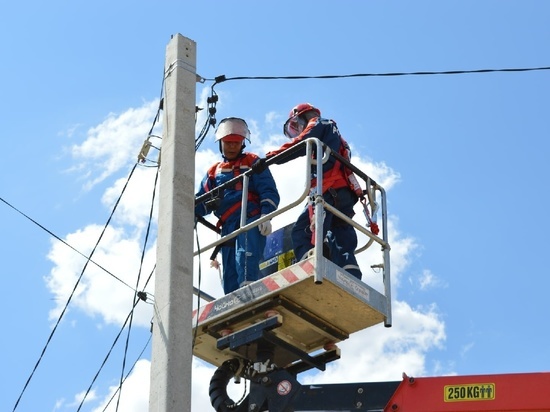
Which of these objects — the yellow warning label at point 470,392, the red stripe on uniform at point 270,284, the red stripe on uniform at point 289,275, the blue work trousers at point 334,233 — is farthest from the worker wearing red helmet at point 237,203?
the yellow warning label at point 470,392

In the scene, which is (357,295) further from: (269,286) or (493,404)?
(493,404)

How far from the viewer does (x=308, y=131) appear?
469 inches

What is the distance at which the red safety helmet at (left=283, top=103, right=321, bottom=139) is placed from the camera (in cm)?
1238

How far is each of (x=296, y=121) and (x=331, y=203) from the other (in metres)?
1.04

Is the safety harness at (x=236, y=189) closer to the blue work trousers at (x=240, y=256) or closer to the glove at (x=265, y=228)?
the blue work trousers at (x=240, y=256)

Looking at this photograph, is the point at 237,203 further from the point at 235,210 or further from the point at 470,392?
the point at 470,392

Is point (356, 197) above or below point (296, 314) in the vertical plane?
above

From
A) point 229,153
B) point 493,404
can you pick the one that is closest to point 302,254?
point 229,153

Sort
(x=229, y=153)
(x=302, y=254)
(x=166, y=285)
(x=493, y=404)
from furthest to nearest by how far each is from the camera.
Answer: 1. (x=229, y=153)
2. (x=302, y=254)
3. (x=493, y=404)
4. (x=166, y=285)

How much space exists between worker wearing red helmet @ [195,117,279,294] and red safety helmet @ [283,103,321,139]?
44 centimetres

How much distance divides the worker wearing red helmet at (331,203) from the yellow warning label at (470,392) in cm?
180

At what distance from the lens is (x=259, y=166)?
11.6 meters

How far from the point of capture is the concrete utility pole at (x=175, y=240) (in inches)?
336

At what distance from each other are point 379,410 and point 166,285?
243 cm
